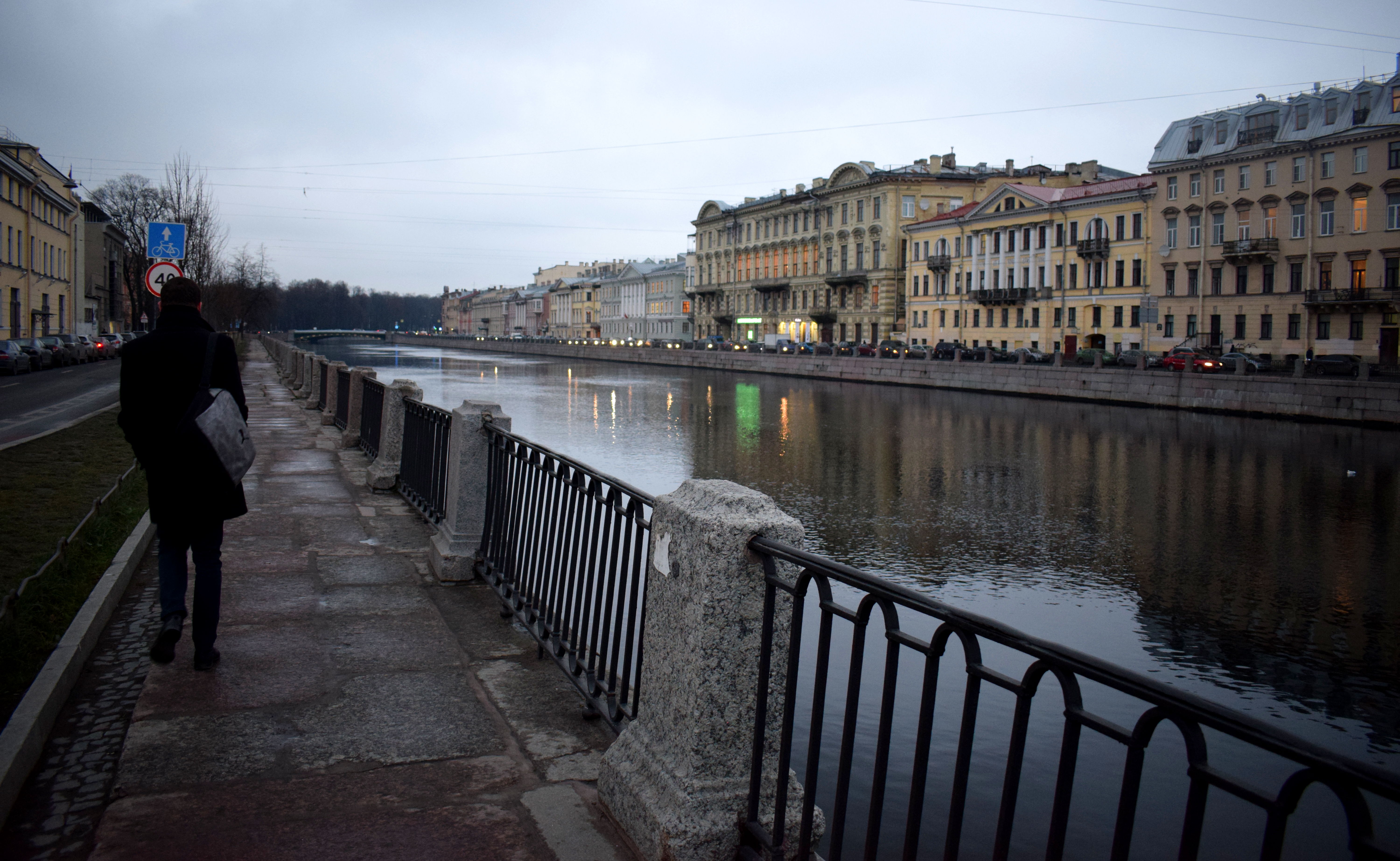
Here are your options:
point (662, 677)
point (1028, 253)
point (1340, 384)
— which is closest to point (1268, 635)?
point (662, 677)

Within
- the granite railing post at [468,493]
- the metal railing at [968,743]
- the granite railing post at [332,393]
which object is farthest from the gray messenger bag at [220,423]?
the granite railing post at [332,393]

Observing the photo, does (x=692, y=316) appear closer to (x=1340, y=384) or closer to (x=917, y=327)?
(x=917, y=327)

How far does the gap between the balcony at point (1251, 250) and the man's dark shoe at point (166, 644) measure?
5322 centimetres

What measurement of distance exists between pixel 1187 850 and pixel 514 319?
192m

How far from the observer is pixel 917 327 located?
237 feet

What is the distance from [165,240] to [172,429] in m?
10.5

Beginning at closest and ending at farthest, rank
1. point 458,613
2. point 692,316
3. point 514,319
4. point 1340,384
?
point 458,613, point 1340,384, point 692,316, point 514,319

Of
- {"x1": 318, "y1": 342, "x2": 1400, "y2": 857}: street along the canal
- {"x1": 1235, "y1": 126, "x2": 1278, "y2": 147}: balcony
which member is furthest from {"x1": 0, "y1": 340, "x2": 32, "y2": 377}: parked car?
{"x1": 1235, "y1": 126, "x2": 1278, "y2": 147}: balcony

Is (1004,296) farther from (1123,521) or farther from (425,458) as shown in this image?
(425,458)

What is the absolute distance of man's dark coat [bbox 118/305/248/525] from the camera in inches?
Answer: 187

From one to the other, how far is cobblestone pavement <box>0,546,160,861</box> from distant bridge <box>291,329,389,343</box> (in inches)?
6151

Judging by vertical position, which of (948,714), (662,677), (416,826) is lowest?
(948,714)

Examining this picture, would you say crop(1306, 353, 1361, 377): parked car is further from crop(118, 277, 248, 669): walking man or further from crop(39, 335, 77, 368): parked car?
crop(39, 335, 77, 368): parked car

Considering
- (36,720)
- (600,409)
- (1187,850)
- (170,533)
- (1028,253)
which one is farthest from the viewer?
(1028,253)
